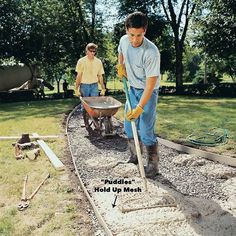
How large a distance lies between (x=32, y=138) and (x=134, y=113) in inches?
173

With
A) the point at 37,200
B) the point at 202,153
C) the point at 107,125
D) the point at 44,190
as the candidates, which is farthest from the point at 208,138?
the point at 37,200

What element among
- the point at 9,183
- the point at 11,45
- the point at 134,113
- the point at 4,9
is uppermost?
the point at 4,9

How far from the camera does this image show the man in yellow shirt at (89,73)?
800cm

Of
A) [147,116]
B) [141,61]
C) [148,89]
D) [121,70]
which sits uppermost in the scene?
[141,61]

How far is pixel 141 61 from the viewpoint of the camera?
431 centimetres

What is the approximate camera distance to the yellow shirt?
26.3 feet

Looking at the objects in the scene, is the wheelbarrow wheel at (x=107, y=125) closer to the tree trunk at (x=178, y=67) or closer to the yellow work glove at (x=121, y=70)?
the yellow work glove at (x=121, y=70)

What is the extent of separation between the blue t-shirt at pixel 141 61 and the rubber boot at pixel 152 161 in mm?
916

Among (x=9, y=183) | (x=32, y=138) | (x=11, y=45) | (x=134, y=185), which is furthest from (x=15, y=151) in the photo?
(x=11, y=45)

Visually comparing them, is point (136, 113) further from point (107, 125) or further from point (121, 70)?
point (107, 125)

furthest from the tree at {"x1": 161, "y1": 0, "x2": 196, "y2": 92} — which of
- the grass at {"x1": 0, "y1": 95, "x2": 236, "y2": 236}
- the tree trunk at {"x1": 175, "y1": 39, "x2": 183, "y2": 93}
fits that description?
the grass at {"x1": 0, "y1": 95, "x2": 236, "y2": 236}

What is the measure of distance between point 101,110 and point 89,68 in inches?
54.4

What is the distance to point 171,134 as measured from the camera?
309 inches

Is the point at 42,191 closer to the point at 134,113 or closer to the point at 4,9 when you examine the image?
the point at 134,113
